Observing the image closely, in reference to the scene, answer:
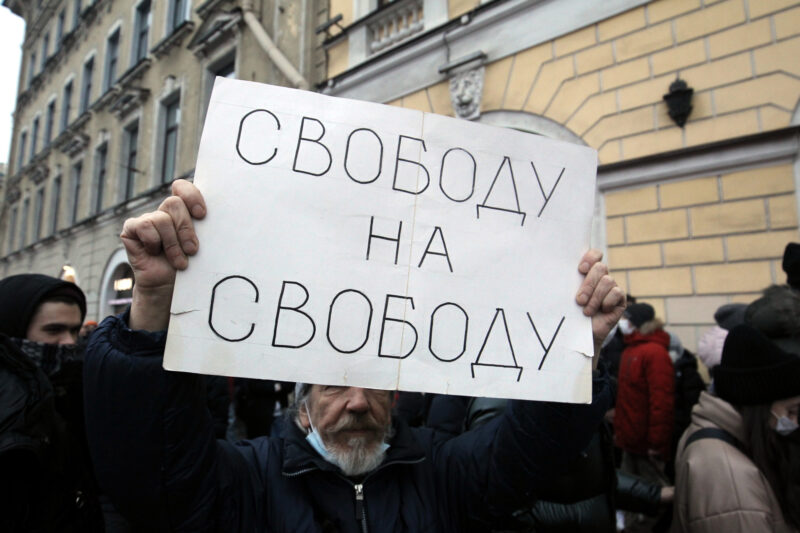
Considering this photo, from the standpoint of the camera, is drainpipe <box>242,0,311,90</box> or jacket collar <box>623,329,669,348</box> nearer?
jacket collar <box>623,329,669,348</box>

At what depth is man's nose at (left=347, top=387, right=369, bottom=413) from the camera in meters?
1.47

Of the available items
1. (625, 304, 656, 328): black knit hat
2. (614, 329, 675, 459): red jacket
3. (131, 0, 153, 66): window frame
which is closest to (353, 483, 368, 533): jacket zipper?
(614, 329, 675, 459): red jacket

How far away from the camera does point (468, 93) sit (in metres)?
6.38

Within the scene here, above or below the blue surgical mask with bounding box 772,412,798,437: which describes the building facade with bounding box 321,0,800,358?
above

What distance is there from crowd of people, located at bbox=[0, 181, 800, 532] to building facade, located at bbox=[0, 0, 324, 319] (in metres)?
8.02

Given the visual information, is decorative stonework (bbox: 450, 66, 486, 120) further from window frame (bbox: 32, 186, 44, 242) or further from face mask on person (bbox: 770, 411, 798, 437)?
window frame (bbox: 32, 186, 44, 242)

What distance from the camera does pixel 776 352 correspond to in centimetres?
164

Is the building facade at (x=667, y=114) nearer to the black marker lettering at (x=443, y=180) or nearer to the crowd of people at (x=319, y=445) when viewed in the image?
the crowd of people at (x=319, y=445)

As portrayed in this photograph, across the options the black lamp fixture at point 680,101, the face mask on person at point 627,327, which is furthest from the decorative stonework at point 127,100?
the face mask on person at point 627,327

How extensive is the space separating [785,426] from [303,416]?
143 centimetres

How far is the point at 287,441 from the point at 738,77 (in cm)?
499

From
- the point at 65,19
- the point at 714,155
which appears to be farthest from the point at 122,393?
the point at 65,19

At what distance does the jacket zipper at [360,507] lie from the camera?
1304 mm

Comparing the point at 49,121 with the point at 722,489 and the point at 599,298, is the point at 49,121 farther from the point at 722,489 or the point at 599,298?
the point at 722,489
